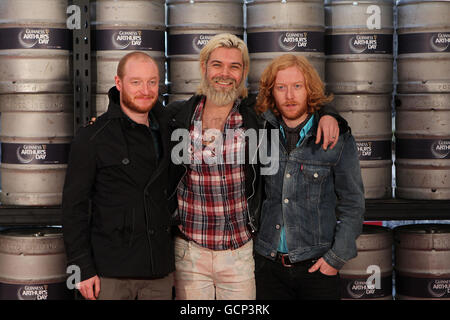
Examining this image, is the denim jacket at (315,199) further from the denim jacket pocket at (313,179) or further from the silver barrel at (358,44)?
the silver barrel at (358,44)

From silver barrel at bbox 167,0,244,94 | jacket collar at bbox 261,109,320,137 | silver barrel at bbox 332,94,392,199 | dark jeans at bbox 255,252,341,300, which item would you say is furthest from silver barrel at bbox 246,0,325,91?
dark jeans at bbox 255,252,341,300

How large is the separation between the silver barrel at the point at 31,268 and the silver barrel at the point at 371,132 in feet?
4.51

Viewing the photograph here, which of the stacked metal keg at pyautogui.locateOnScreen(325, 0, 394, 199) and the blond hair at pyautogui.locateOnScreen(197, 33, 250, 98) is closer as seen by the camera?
the blond hair at pyautogui.locateOnScreen(197, 33, 250, 98)

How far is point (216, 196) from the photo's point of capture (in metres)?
2.40

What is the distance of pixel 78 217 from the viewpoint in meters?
2.25

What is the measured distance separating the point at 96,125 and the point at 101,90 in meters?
0.74

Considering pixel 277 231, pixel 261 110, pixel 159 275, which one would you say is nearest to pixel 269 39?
pixel 261 110

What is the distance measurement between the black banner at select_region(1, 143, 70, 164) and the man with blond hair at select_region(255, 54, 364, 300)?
1.08 metres

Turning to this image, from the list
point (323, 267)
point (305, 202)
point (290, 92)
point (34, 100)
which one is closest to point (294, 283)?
point (323, 267)

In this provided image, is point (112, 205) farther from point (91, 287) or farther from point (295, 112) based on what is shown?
point (295, 112)

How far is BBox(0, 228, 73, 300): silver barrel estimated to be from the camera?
307cm

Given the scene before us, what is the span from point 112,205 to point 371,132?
1382 millimetres

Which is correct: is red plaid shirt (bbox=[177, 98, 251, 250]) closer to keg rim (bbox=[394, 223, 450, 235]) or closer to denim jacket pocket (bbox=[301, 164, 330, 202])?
denim jacket pocket (bbox=[301, 164, 330, 202])

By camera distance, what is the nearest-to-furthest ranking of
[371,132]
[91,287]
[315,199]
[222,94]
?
1. [91,287]
2. [315,199]
3. [222,94]
4. [371,132]
